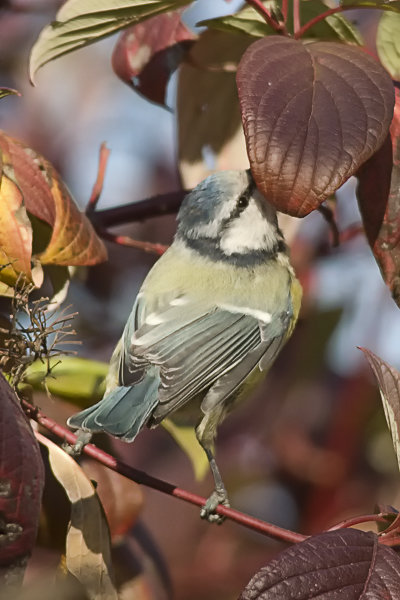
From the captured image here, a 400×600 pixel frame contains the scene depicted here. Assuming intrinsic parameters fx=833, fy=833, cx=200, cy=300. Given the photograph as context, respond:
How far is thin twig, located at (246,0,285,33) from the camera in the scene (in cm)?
148

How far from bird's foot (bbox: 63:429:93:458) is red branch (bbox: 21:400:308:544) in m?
0.01

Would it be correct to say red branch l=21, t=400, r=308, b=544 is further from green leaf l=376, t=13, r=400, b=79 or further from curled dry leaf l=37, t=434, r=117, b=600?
green leaf l=376, t=13, r=400, b=79

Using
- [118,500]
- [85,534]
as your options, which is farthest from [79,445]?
[118,500]

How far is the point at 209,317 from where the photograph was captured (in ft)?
5.98

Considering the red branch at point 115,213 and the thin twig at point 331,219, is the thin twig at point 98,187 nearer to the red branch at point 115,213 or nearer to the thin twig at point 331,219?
the red branch at point 115,213

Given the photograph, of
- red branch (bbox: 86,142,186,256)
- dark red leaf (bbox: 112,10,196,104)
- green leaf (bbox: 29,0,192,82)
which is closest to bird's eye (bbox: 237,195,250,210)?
red branch (bbox: 86,142,186,256)

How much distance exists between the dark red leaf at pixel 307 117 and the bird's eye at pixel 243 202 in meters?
0.56

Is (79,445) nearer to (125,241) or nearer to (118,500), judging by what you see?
(118,500)

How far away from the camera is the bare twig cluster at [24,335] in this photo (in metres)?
1.36

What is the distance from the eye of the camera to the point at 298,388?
2105 millimetres

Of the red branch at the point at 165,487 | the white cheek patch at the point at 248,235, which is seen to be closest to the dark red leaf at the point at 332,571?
the red branch at the point at 165,487

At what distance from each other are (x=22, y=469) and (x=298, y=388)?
120 centimetres

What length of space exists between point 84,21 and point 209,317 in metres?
0.67

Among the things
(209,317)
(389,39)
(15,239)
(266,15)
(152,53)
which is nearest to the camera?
(15,239)
